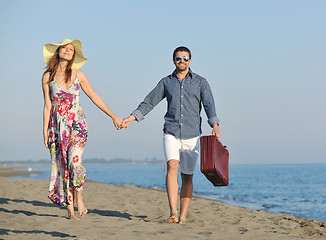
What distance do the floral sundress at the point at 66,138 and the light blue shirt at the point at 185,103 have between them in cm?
80

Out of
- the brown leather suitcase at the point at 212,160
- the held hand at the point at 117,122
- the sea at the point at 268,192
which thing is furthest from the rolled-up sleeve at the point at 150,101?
the sea at the point at 268,192

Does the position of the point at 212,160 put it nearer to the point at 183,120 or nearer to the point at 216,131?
the point at 216,131

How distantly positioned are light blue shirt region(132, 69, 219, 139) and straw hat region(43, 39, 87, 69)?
38.0 inches

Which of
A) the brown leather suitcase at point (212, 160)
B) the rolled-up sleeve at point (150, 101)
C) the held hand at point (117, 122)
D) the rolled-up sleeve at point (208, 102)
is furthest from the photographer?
the held hand at point (117, 122)

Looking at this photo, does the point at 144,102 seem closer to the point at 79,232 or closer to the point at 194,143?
the point at 194,143

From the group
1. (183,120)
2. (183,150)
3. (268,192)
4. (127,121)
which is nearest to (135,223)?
(183,150)

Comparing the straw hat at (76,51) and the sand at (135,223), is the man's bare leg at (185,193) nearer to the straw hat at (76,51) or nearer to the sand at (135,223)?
the sand at (135,223)

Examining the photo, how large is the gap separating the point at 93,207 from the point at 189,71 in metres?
3.41

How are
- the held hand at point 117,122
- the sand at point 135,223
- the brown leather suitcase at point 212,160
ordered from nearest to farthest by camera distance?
the sand at point 135,223
the brown leather suitcase at point 212,160
the held hand at point 117,122

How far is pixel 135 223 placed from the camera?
5.42m

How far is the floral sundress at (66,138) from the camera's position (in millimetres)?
5191

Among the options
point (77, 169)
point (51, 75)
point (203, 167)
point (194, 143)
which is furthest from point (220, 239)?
point (51, 75)

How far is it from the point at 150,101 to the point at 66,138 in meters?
1.22

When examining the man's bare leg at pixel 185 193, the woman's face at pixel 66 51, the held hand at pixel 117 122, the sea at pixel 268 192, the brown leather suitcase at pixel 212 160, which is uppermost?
the woman's face at pixel 66 51
